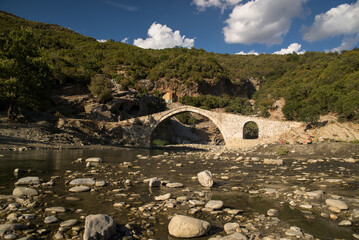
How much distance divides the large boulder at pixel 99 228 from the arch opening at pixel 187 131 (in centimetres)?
3022

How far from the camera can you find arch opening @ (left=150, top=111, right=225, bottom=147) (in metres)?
35.5

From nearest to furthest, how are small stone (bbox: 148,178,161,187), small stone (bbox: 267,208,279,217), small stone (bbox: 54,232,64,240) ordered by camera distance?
small stone (bbox: 54,232,64,240) → small stone (bbox: 267,208,279,217) → small stone (bbox: 148,178,161,187)

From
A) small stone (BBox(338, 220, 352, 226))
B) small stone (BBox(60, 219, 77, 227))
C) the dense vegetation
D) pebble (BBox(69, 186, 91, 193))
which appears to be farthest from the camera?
the dense vegetation

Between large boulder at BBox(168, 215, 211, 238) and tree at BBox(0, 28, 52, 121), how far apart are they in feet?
63.9

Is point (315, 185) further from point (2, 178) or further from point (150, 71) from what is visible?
point (150, 71)

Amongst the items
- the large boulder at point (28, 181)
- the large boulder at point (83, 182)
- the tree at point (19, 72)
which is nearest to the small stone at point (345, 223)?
the large boulder at point (83, 182)

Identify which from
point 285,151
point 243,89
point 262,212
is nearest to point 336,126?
point 285,151

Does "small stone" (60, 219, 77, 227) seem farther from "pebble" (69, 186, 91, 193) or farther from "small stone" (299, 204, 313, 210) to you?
"small stone" (299, 204, 313, 210)

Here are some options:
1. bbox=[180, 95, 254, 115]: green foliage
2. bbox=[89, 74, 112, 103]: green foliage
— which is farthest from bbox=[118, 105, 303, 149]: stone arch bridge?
bbox=[180, 95, 254, 115]: green foliage

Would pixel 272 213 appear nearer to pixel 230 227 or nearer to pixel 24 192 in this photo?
pixel 230 227

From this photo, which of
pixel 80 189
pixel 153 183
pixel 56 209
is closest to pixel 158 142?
pixel 153 183

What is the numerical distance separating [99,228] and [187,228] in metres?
0.99

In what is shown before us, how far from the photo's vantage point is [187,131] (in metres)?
39.5

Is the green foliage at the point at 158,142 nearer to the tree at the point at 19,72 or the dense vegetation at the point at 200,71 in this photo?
the dense vegetation at the point at 200,71
